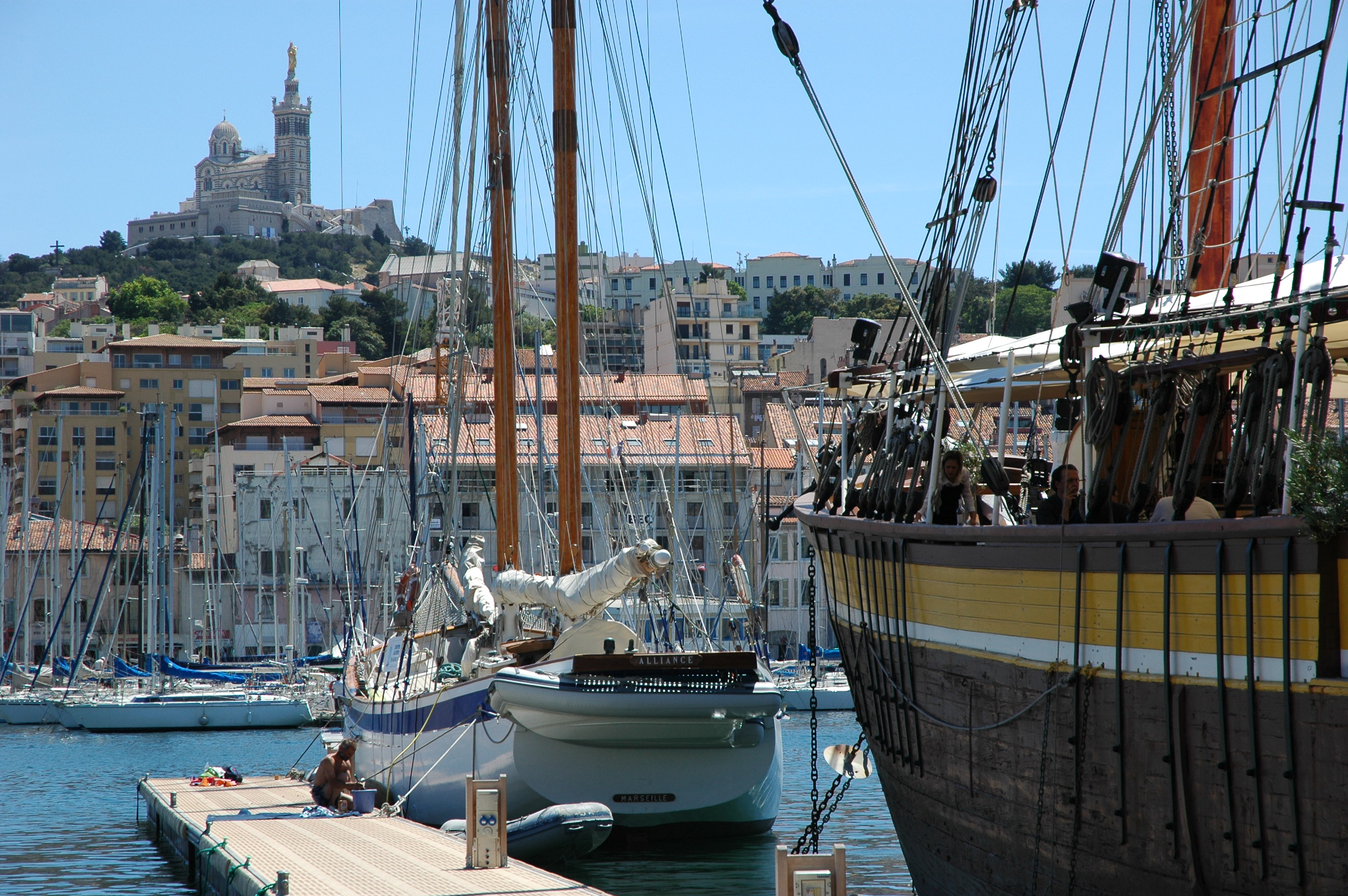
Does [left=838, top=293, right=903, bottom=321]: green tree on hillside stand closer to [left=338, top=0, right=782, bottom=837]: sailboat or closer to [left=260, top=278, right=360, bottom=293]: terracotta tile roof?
[left=260, top=278, right=360, bottom=293]: terracotta tile roof

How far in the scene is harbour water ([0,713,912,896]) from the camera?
17.5 metres

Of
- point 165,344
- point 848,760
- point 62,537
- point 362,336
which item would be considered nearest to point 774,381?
point 62,537

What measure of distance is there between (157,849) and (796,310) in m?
115

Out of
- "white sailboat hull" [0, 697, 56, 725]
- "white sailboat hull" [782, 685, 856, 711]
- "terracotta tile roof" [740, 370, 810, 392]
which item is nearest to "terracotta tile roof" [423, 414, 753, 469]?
"white sailboat hull" [782, 685, 856, 711]

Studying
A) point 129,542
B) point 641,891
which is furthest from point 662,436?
point 641,891

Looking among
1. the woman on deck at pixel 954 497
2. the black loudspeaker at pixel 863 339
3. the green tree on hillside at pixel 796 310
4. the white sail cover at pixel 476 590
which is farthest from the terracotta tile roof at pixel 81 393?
the woman on deck at pixel 954 497

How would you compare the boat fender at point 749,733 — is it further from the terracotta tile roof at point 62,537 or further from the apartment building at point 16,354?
the apartment building at point 16,354

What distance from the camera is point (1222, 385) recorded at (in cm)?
1017

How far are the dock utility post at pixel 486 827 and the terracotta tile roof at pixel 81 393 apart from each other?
85648 millimetres

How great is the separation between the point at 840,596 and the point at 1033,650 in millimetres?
5119

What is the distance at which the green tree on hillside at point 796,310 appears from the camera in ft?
431

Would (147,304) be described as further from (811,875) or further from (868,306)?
(811,875)

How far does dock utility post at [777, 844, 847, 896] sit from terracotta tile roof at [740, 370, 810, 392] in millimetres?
73307

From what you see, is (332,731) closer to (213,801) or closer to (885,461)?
(213,801)
